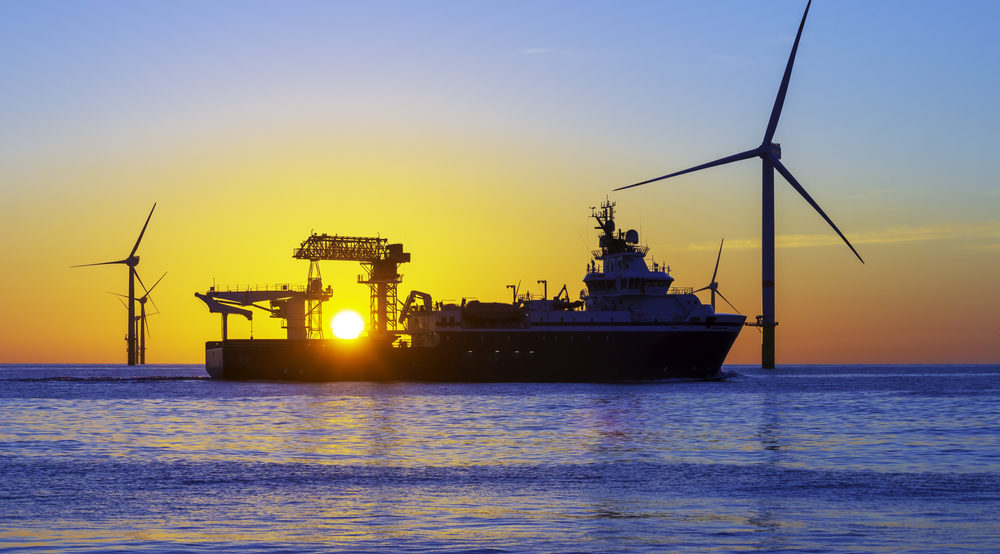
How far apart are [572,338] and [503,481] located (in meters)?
68.1

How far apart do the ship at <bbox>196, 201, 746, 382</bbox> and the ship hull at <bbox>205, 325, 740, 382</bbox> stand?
0.32ft

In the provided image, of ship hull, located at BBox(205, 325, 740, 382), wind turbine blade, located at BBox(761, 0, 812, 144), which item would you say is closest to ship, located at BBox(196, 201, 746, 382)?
ship hull, located at BBox(205, 325, 740, 382)

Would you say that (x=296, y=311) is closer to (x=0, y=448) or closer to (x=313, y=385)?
(x=313, y=385)

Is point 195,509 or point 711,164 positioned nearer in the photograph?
point 195,509

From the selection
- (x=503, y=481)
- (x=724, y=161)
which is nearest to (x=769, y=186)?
(x=724, y=161)

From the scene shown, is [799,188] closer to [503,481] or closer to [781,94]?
[781,94]

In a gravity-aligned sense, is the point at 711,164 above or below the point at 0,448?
above

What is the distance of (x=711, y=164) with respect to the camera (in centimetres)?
12144

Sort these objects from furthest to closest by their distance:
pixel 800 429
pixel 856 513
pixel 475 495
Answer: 1. pixel 800 429
2. pixel 475 495
3. pixel 856 513

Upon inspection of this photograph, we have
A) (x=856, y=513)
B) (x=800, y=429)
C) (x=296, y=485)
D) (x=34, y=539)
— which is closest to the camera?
(x=34, y=539)

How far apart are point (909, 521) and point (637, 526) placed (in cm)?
646

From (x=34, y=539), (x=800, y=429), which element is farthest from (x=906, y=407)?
(x=34, y=539)

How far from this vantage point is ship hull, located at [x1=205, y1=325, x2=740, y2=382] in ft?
319

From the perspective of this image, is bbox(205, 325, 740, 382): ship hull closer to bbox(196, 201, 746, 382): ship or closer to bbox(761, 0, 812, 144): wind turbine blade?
bbox(196, 201, 746, 382): ship
